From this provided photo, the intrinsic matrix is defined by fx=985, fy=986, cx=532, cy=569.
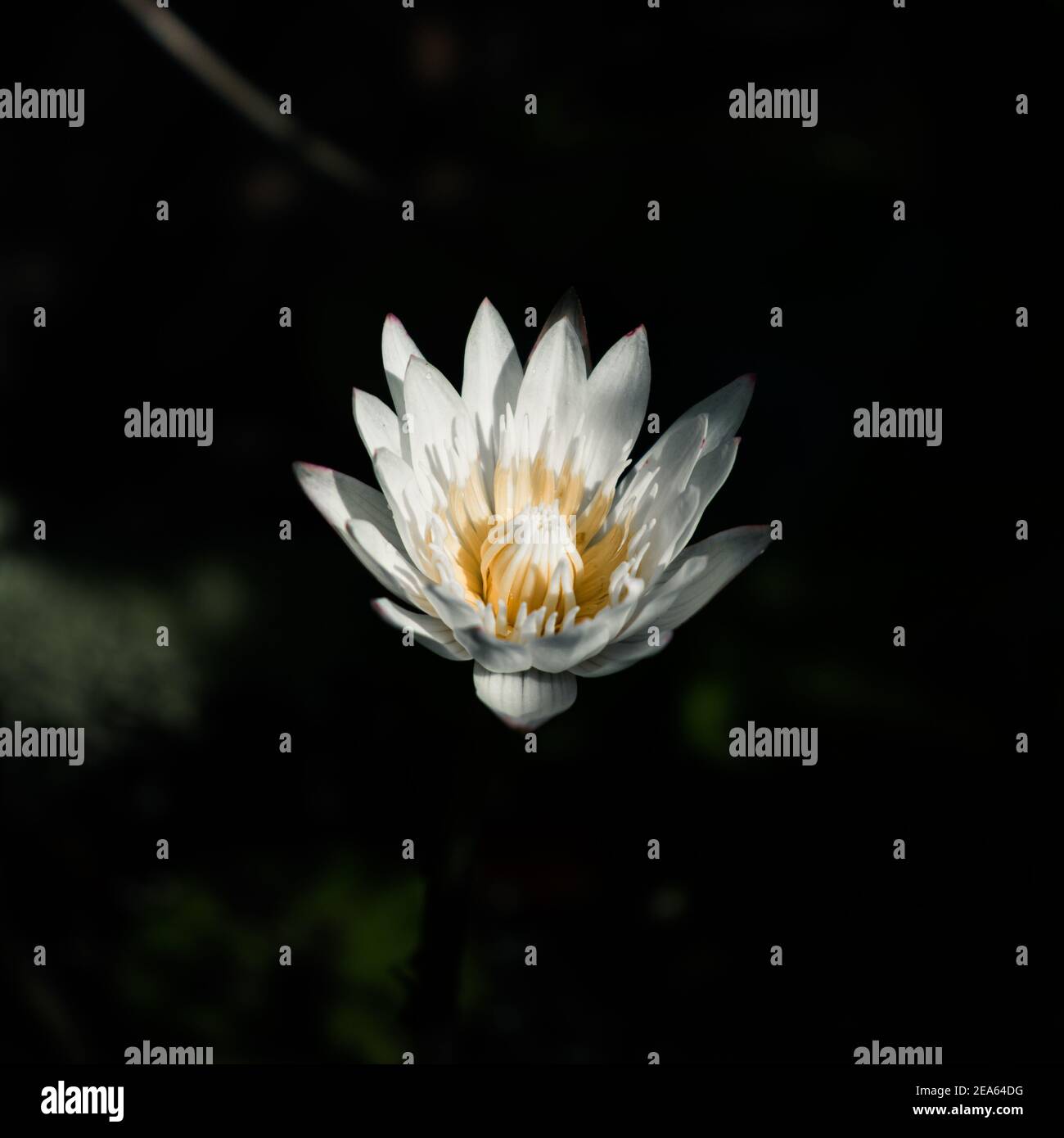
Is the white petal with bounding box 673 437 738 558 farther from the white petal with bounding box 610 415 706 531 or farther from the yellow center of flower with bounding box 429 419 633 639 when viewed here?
the yellow center of flower with bounding box 429 419 633 639

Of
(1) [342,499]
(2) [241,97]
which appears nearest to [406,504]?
(1) [342,499]

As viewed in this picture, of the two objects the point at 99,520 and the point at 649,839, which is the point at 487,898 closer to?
the point at 649,839

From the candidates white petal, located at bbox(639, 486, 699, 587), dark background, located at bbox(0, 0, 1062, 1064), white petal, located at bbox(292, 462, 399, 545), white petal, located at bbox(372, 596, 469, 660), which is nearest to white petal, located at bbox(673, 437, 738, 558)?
Result: white petal, located at bbox(639, 486, 699, 587)

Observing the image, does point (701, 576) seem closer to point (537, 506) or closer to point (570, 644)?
point (570, 644)

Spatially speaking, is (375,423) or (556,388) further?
(556,388)

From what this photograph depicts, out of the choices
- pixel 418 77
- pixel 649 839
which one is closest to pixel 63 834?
pixel 649 839

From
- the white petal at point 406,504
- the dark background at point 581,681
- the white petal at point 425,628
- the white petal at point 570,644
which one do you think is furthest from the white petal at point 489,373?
the dark background at point 581,681

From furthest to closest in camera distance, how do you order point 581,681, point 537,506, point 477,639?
point 581,681, point 537,506, point 477,639
